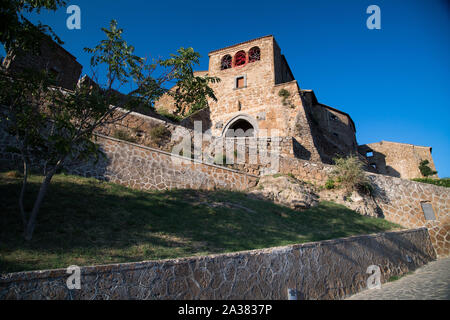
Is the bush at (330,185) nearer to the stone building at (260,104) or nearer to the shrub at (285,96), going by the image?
the stone building at (260,104)

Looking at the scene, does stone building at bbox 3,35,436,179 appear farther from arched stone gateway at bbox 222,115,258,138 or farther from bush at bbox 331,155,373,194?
bush at bbox 331,155,373,194

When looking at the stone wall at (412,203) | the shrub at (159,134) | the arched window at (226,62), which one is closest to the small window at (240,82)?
the arched window at (226,62)

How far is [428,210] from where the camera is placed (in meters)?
11.7

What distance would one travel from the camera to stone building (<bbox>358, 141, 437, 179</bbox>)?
27.0 m

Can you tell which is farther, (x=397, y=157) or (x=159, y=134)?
(x=397, y=157)

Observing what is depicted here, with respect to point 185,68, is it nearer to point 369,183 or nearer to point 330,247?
point 330,247

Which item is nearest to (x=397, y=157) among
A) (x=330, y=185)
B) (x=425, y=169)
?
(x=425, y=169)

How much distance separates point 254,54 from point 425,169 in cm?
2253

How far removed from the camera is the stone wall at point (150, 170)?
928 cm

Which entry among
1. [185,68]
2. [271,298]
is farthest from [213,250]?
[185,68]

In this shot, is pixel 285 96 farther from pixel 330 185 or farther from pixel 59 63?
pixel 59 63

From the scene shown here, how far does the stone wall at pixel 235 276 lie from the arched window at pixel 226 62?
19900mm
